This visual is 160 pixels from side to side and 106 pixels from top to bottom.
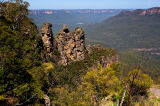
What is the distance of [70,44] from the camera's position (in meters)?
65.4

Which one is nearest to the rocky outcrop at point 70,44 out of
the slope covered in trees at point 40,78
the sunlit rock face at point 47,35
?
the slope covered in trees at point 40,78

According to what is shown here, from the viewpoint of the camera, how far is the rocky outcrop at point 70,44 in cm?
6362

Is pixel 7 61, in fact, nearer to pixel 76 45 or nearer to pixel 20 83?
pixel 20 83

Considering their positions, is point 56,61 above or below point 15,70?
below

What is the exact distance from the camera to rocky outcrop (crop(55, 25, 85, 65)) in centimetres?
6362

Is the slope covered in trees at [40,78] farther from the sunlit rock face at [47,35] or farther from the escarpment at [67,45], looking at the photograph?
the sunlit rock face at [47,35]

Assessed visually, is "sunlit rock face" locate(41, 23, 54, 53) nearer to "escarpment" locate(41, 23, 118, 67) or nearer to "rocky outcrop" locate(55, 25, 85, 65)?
"escarpment" locate(41, 23, 118, 67)

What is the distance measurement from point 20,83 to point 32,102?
17.2 ft

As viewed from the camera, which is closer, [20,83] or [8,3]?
[20,83]

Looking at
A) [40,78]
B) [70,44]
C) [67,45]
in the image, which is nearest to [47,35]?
[67,45]

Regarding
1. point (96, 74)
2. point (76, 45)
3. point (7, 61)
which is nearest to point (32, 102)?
point (7, 61)

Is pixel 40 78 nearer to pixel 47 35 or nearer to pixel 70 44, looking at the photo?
pixel 47 35

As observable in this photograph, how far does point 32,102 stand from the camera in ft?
72.1

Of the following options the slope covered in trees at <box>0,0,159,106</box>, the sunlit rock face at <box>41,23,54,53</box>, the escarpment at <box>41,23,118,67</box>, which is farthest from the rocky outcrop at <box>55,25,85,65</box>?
the sunlit rock face at <box>41,23,54,53</box>
